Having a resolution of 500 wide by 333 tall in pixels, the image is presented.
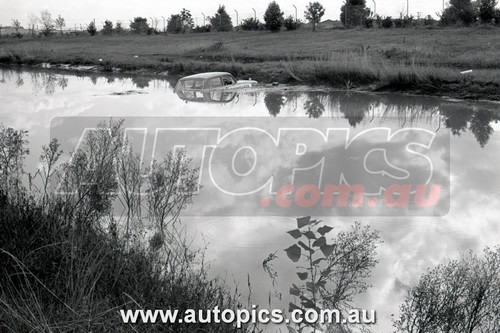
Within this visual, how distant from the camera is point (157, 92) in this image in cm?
2395

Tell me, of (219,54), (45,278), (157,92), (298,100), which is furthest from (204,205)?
(219,54)

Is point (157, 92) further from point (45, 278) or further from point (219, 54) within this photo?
point (45, 278)

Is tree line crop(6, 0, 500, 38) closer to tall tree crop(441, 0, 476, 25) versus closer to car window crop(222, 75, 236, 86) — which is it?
tall tree crop(441, 0, 476, 25)

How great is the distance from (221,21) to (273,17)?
41.0 ft

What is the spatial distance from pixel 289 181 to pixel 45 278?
5498 mm

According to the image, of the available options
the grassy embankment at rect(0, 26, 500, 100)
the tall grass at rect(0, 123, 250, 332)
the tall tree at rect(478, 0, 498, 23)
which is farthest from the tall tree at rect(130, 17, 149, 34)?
the tall grass at rect(0, 123, 250, 332)

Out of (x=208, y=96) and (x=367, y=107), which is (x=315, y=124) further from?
(x=208, y=96)

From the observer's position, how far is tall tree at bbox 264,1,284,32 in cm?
5128

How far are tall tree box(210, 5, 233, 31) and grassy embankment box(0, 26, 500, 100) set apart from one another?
8767mm

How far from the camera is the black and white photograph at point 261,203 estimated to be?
4969 mm

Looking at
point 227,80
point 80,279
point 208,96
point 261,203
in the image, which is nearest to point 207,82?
point 208,96

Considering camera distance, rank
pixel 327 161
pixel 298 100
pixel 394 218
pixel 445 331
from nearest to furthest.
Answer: pixel 445 331 → pixel 394 218 → pixel 327 161 → pixel 298 100

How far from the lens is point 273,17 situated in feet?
168

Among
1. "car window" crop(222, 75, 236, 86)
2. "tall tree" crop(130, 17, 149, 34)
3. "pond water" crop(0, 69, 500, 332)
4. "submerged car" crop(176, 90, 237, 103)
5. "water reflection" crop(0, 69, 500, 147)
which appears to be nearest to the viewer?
"pond water" crop(0, 69, 500, 332)
